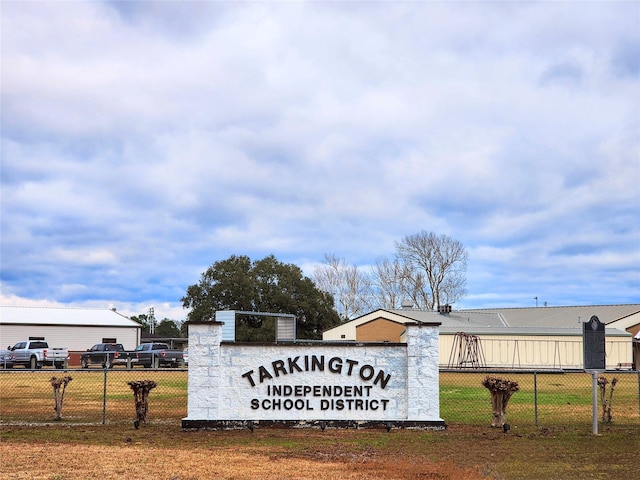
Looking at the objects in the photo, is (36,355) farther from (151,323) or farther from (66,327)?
(151,323)

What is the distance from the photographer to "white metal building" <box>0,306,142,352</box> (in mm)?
63031

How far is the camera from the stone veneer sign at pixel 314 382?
15.5m

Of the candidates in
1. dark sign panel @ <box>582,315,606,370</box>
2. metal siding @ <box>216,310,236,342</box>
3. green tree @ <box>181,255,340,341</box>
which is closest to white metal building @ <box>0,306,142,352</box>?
green tree @ <box>181,255,340,341</box>

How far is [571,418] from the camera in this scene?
18266mm

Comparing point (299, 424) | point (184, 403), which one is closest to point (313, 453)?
point (299, 424)

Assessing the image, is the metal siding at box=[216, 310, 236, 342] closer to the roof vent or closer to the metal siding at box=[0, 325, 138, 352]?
the roof vent

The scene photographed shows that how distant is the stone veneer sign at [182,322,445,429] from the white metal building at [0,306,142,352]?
171 feet

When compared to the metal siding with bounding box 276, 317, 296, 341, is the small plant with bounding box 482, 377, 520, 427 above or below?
below

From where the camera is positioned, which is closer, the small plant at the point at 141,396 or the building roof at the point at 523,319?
the small plant at the point at 141,396

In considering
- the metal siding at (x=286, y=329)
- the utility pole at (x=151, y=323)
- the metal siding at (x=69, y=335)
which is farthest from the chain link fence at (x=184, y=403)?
the utility pole at (x=151, y=323)

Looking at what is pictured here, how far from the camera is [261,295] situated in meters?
68.9

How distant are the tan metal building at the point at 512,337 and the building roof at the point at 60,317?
19849mm

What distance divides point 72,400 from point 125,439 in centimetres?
999

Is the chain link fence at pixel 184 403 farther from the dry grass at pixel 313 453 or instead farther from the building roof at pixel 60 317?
the building roof at pixel 60 317
